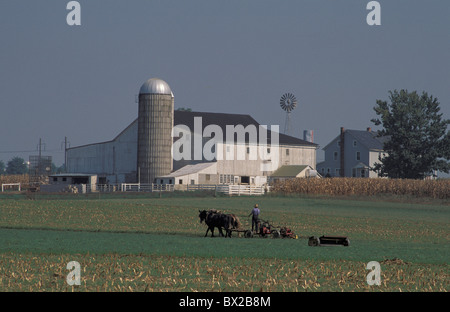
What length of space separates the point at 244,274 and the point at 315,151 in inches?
3525

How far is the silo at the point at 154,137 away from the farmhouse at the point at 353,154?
32592 millimetres

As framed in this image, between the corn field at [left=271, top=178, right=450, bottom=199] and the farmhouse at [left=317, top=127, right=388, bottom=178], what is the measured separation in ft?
99.7

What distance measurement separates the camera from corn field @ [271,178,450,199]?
266ft

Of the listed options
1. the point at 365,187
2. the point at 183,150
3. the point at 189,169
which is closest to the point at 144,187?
the point at 189,169

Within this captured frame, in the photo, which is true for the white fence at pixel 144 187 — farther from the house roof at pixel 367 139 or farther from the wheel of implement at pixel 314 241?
the wheel of implement at pixel 314 241

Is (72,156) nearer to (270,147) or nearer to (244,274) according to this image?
(270,147)

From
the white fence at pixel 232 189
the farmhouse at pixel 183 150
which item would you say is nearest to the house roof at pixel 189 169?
the farmhouse at pixel 183 150

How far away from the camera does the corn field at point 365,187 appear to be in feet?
266

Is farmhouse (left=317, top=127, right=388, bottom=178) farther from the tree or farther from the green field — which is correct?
the green field

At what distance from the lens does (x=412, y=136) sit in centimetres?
10619

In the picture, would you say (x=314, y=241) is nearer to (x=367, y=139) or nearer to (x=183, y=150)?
(x=183, y=150)

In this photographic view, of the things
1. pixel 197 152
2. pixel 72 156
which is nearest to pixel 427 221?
pixel 197 152

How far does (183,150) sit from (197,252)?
6621 centimetres

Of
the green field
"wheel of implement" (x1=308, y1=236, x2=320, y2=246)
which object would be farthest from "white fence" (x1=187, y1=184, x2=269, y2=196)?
"wheel of implement" (x1=308, y1=236, x2=320, y2=246)
